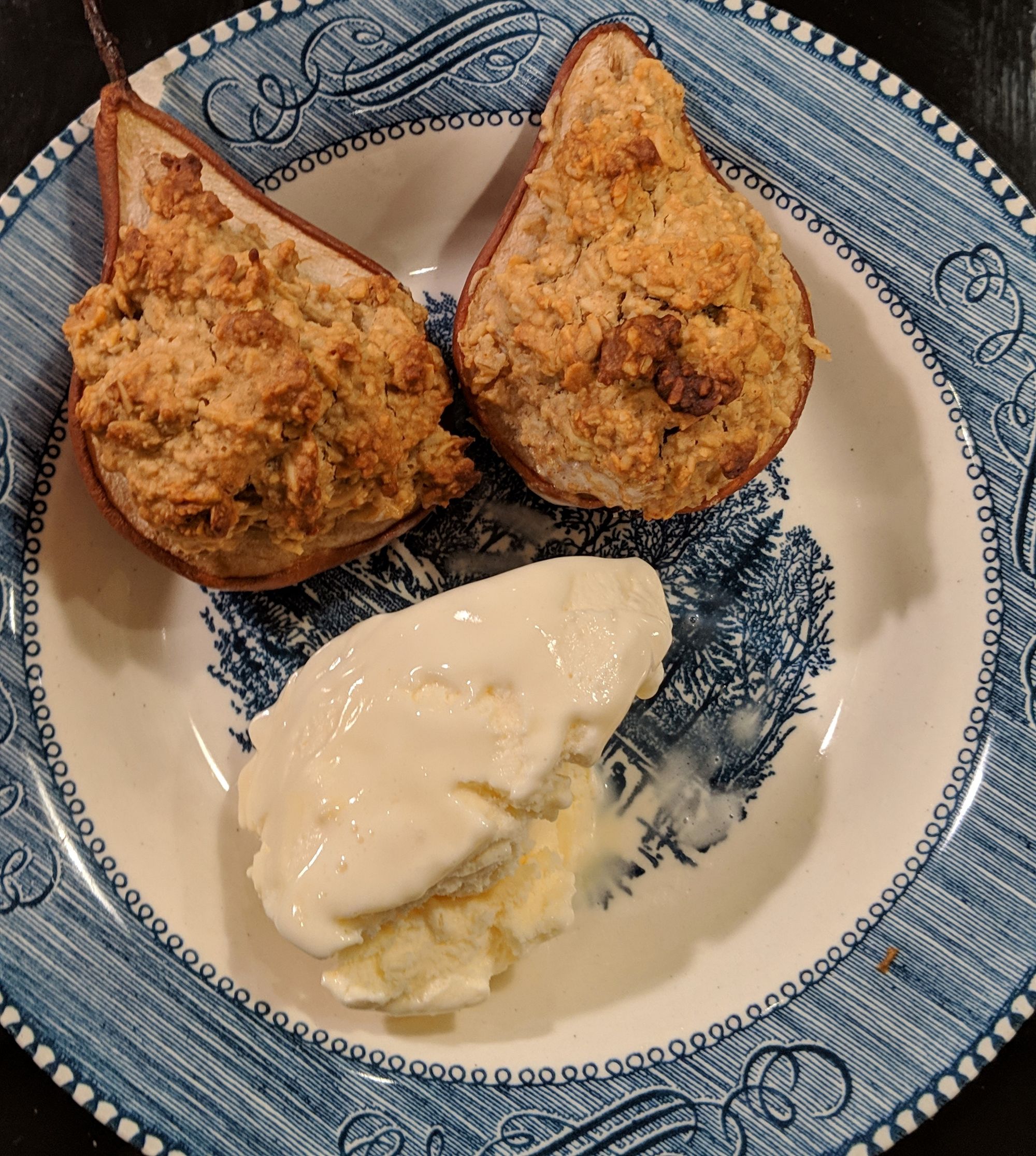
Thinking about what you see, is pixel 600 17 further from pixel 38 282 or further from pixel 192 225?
pixel 38 282

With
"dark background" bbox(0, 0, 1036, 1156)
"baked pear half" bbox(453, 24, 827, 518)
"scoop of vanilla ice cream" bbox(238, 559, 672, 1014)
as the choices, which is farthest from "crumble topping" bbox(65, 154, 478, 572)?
"dark background" bbox(0, 0, 1036, 1156)

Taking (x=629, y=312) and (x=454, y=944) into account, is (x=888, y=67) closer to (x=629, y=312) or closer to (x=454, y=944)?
(x=629, y=312)

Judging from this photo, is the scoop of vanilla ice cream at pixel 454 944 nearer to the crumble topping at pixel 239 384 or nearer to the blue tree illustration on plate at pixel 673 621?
the blue tree illustration on plate at pixel 673 621

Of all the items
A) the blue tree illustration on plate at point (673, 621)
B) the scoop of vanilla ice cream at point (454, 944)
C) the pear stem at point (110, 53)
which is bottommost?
the scoop of vanilla ice cream at point (454, 944)

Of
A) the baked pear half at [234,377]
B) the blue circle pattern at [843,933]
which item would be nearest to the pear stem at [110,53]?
the baked pear half at [234,377]

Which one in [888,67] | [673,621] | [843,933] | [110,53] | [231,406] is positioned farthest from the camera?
[888,67]

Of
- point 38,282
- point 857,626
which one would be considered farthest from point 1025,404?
point 38,282

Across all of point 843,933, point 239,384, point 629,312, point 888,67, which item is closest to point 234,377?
point 239,384
